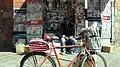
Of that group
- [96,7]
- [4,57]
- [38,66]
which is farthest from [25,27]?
[38,66]

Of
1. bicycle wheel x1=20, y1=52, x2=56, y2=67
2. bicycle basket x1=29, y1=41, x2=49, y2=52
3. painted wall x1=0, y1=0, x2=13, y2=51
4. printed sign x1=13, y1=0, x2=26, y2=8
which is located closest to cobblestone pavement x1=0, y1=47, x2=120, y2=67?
painted wall x1=0, y1=0, x2=13, y2=51

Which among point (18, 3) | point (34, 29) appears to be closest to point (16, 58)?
point (34, 29)

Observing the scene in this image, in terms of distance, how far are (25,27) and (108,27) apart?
330 cm

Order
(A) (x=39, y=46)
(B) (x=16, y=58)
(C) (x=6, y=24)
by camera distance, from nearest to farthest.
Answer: (A) (x=39, y=46), (B) (x=16, y=58), (C) (x=6, y=24)

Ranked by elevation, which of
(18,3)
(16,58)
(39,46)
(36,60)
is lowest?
(16,58)

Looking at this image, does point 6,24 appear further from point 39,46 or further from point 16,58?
point 39,46

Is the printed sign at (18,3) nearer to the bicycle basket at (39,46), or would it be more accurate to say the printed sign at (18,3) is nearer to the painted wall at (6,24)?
the painted wall at (6,24)

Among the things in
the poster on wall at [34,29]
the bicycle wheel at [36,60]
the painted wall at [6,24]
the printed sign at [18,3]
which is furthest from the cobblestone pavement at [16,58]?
the bicycle wheel at [36,60]

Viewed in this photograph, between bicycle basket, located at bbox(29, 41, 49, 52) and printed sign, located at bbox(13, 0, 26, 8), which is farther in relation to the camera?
printed sign, located at bbox(13, 0, 26, 8)

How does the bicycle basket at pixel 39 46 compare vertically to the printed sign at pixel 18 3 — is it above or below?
below

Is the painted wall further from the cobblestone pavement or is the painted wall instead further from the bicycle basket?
the bicycle basket

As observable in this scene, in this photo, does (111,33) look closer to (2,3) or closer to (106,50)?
(106,50)

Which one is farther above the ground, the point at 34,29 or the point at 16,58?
the point at 34,29

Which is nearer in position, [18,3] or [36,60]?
[36,60]
